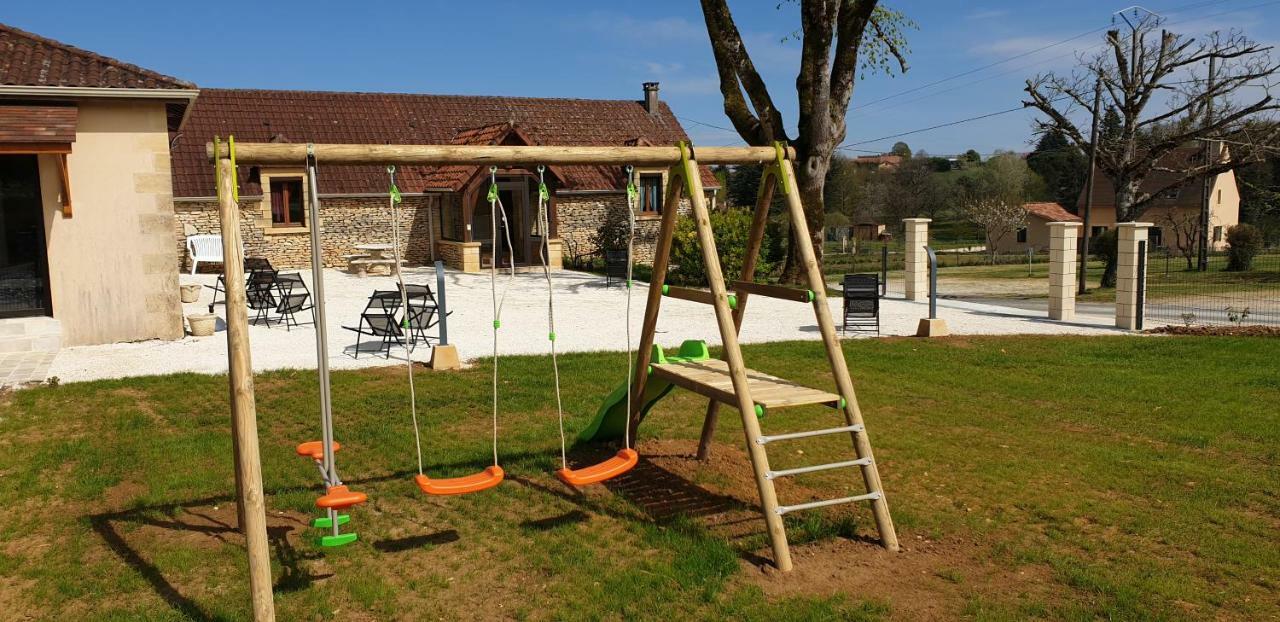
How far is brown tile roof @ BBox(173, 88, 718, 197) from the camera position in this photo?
2423cm

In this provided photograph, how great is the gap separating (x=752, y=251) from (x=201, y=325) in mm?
9239

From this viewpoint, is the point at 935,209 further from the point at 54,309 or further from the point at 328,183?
the point at 54,309

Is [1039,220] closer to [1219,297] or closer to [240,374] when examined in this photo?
[1219,297]

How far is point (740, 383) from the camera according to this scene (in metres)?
5.13

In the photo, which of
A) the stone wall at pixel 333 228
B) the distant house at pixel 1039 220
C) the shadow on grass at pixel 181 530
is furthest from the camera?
the distant house at pixel 1039 220

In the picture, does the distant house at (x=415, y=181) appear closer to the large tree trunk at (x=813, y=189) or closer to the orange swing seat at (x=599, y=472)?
the large tree trunk at (x=813, y=189)

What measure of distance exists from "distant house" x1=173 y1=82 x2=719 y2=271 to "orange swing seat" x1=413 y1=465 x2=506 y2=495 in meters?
17.3

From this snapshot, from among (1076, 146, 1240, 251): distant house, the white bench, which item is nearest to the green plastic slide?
the white bench

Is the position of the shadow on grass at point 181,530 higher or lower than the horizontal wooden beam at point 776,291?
lower

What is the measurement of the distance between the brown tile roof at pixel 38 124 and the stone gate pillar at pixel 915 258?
13846 mm

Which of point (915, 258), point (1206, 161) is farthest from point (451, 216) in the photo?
point (1206, 161)


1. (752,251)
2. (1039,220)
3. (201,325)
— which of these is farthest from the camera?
(1039,220)

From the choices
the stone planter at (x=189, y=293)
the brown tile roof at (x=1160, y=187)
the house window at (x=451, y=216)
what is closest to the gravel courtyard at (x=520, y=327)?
the stone planter at (x=189, y=293)

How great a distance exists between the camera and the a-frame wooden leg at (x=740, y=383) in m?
4.90
